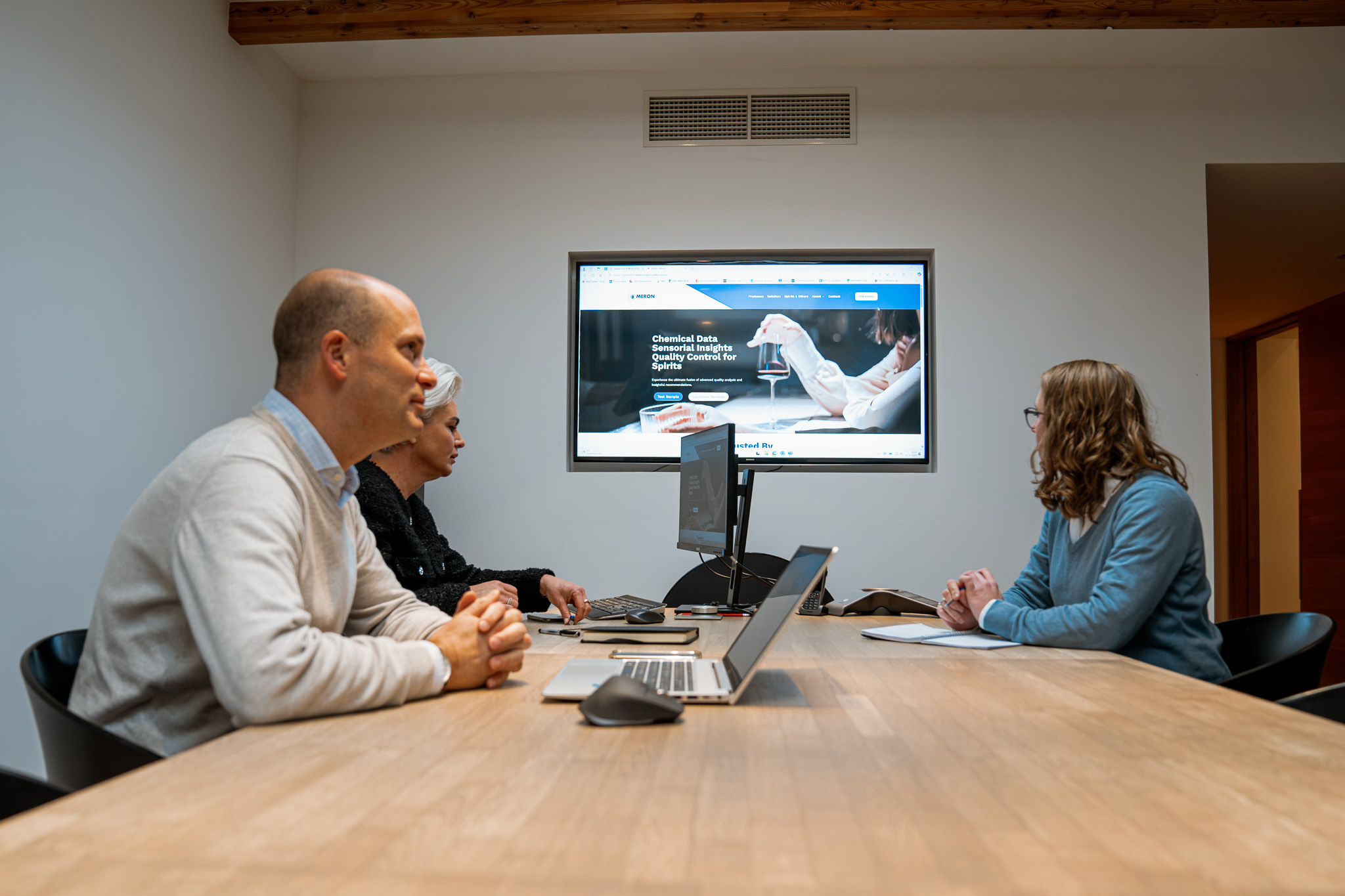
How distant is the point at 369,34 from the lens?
3393mm

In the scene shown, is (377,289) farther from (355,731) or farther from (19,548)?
(19,548)

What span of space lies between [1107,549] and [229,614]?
1.80m

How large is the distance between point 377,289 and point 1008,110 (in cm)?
326

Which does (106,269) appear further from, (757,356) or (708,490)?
(757,356)

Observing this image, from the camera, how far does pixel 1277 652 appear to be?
1846mm

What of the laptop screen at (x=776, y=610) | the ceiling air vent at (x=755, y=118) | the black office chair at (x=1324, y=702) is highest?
the ceiling air vent at (x=755, y=118)

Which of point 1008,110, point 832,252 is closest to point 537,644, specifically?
point 832,252

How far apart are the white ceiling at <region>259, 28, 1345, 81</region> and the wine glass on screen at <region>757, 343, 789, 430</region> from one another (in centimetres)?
124

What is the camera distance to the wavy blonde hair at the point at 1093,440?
1.99 metres

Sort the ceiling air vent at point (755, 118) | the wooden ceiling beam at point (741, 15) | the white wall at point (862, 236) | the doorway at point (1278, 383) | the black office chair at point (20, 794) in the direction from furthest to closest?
1. the doorway at point (1278, 383)
2. the ceiling air vent at point (755, 118)
3. the white wall at point (862, 236)
4. the wooden ceiling beam at point (741, 15)
5. the black office chair at point (20, 794)

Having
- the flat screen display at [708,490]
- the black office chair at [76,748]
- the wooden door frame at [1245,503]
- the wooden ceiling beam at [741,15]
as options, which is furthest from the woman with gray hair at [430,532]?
the wooden door frame at [1245,503]

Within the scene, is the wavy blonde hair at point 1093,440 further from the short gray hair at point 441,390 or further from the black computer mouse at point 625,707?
the short gray hair at point 441,390

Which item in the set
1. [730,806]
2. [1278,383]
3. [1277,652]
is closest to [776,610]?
[730,806]

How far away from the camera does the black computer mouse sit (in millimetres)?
1059
